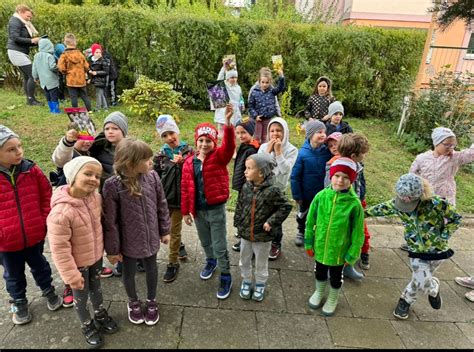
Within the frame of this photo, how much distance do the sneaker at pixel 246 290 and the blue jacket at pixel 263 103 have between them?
3618mm

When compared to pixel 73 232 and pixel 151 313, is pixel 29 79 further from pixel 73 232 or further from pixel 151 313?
pixel 151 313

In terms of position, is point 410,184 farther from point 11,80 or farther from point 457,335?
point 11,80

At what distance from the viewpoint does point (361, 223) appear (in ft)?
9.46

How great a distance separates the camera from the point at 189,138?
7.18 metres

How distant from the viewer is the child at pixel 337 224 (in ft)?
9.37

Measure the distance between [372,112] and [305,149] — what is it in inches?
284

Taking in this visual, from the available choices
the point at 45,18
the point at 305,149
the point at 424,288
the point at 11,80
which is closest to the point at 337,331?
the point at 424,288

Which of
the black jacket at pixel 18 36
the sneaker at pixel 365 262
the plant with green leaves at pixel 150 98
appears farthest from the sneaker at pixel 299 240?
the black jacket at pixel 18 36

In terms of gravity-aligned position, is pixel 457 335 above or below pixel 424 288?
below

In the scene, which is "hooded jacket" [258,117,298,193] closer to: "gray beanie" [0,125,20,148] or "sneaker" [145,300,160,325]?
"sneaker" [145,300,160,325]

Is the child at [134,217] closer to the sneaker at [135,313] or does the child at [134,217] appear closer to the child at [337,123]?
the sneaker at [135,313]

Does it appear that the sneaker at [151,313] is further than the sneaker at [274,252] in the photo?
No

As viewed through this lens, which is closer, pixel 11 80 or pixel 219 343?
pixel 219 343

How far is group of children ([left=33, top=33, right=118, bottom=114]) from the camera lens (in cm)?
776
